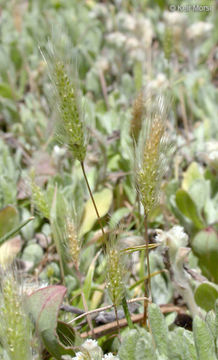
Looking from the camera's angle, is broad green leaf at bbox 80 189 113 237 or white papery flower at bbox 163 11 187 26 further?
white papery flower at bbox 163 11 187 26

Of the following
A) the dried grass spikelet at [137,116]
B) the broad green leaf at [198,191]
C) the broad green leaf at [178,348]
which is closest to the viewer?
the broad green leaf at [178,348]

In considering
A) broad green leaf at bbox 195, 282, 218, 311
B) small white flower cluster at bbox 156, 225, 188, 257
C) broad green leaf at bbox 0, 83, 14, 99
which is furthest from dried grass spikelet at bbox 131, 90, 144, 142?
broad green leaf at bbox 0, 83, 14, 99

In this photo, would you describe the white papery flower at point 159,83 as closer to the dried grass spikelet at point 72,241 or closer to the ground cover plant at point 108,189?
the ground cover plant at point 108,189

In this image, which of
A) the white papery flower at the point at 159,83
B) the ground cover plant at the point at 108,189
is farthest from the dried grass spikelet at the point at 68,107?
the white papery flower at the point at 159,83

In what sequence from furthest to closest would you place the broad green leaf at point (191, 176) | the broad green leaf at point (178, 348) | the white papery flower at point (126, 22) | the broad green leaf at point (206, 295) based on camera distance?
the white papery flower at point (126, 22), the broad green leaf at point (191, 176), the broad green leaf at point (206, 295), the broad green leaf at point (178, 348)

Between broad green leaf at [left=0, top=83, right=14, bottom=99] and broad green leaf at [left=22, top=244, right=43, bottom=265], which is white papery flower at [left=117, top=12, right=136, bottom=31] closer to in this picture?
broad green leaf at [left=0, top=83, right=14, bottom=99]

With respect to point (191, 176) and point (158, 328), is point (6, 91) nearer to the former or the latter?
point (191, 176)
